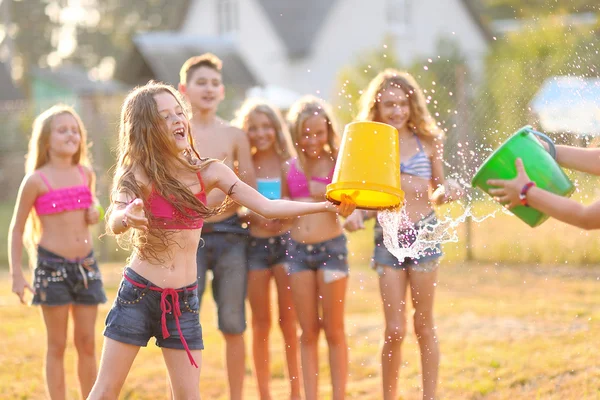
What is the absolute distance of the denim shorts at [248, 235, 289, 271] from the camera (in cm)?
495

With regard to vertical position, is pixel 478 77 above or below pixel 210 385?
above

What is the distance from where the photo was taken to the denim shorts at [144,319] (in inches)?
138

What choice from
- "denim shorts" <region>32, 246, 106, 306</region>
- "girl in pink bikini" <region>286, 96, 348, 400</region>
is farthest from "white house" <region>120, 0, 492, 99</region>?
"denim shorts" <region>32, 246, 106, 306</region>

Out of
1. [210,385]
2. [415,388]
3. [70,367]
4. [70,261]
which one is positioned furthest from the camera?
[70,367]

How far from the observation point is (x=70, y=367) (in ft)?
20.5

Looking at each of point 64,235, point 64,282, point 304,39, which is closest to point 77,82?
point 304,39

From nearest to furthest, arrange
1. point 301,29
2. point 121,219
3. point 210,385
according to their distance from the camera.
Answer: point 121,219 → point 210,385 → point 301,29

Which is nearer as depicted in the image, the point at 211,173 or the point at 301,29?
the point at 211,173

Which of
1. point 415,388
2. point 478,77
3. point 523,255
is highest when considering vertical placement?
Answer: point 478,77

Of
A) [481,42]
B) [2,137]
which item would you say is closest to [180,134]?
[2,137]

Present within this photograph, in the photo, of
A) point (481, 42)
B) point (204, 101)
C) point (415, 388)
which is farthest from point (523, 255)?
point (481, 42)

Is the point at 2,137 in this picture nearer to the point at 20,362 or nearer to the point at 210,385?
the point at 20,362

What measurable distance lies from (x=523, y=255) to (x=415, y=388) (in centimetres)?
538

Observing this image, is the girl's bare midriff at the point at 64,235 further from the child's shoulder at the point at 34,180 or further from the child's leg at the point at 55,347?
the child's leg at the point at 55,347
